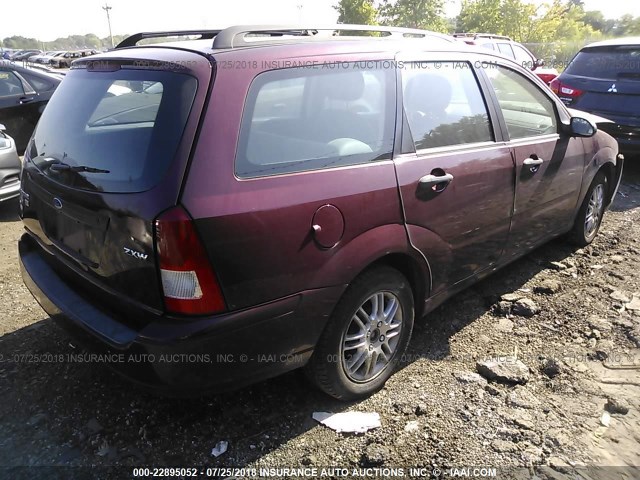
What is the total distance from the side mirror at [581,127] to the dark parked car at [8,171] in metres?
5.49

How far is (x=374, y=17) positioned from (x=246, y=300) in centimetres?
4086

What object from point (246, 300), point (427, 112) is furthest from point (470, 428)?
point (427, 112)

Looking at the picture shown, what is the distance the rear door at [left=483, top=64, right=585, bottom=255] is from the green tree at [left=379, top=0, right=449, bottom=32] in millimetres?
40532

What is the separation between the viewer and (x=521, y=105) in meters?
3.54

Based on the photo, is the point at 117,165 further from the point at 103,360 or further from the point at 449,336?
the point at 449,336

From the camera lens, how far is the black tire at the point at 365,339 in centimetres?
238

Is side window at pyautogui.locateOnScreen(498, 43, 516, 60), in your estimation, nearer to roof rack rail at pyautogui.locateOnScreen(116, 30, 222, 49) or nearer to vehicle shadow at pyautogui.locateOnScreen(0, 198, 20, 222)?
roof rack rail at pyautogui.locateOnScreen(116, 30, 222, 49)

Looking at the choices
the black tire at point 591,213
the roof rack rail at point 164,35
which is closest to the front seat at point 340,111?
the roof rack rail at point 164,35

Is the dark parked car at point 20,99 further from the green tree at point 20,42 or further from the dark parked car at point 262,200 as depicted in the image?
the green tree at point 20,42

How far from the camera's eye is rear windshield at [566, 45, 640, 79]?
6547 mm

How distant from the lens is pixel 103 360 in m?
2.18

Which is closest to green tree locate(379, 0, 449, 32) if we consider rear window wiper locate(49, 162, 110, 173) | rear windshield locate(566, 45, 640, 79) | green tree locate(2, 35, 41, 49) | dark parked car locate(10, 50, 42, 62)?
dark parked car locate(10, 50, 42, 62)

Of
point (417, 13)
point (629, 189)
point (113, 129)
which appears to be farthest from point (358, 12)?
point (113, 129)

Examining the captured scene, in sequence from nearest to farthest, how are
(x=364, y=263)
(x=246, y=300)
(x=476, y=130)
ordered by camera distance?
(x=246, y=300), (x=364, y=263), (x=476, y=130)
